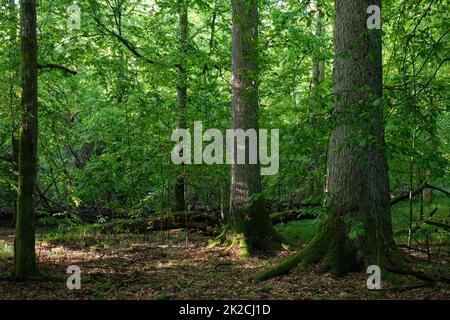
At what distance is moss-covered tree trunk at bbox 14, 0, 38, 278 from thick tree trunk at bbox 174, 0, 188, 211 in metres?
5.32

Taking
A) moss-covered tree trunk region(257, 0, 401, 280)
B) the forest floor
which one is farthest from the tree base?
the forest floor

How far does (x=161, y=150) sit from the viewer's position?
11555 mm

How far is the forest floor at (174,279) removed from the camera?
5.76 metres

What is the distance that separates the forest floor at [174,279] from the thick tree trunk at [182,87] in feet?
10.3

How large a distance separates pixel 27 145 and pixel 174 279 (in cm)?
333

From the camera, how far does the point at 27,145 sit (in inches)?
242

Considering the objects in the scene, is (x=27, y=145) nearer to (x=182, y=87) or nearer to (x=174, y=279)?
(x=174, y=279)

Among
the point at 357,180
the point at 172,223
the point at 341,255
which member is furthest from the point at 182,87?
the point at 341,255

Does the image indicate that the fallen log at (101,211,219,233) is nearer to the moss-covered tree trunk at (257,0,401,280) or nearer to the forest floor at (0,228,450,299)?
the forest floor at (0,228,450,299)

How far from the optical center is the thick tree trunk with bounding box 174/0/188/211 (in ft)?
39.7
